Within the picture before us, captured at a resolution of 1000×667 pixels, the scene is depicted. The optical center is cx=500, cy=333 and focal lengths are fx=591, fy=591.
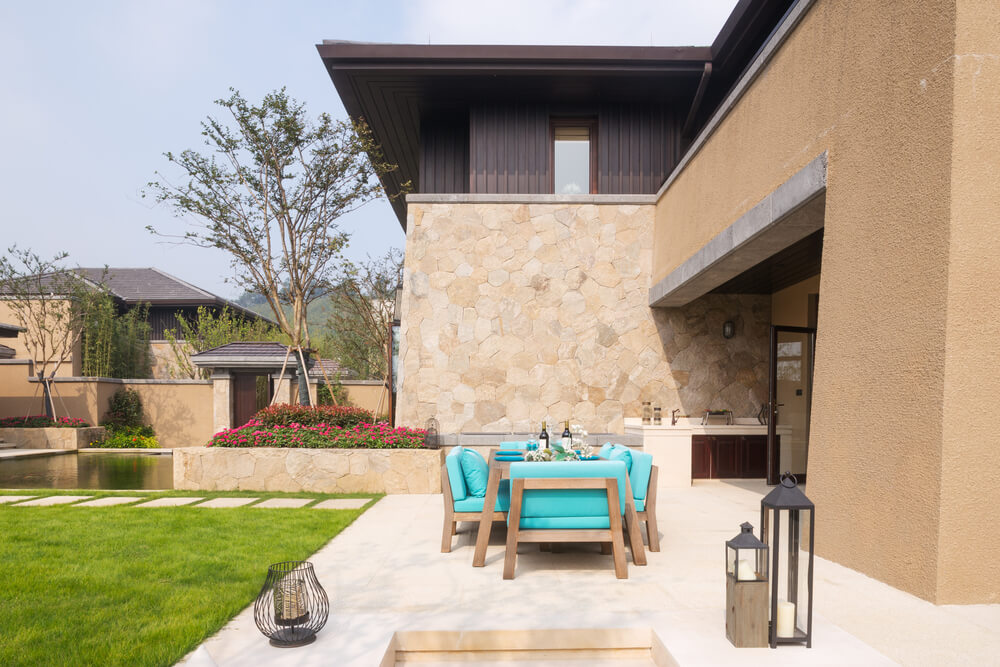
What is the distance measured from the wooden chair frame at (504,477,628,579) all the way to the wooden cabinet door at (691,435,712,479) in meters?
5.17

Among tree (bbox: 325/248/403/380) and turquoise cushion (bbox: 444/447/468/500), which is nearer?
turquoise cushion (bbox: 444/447/468/500)

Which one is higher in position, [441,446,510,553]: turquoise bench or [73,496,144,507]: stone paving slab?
[441,446,510,553]: turquoise bench

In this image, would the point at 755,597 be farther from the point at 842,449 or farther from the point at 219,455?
the point at 219,455

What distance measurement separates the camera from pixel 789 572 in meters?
2.81

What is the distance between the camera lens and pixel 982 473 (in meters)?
3.35

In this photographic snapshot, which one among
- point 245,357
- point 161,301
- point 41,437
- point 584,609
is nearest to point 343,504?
point 584,609

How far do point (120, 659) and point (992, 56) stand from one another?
561 centimetres

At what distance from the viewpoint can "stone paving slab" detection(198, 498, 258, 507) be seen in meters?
7.01

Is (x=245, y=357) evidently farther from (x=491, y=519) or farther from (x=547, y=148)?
(x=491, y=519)

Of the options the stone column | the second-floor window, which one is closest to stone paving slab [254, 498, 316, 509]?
the second-floor window

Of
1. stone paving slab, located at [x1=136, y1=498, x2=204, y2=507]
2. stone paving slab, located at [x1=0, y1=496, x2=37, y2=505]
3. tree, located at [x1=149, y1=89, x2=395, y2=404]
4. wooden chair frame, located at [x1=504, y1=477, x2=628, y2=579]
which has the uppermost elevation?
tree, located at [x1=149, y1=89, x2=395, y2=404]

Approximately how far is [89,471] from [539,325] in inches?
343

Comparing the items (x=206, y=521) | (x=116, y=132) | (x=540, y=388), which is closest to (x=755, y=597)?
(x=206, y=521)

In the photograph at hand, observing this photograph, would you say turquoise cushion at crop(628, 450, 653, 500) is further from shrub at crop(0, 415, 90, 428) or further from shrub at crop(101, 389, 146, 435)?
shrub at crop(101, 389, 146, 435)
